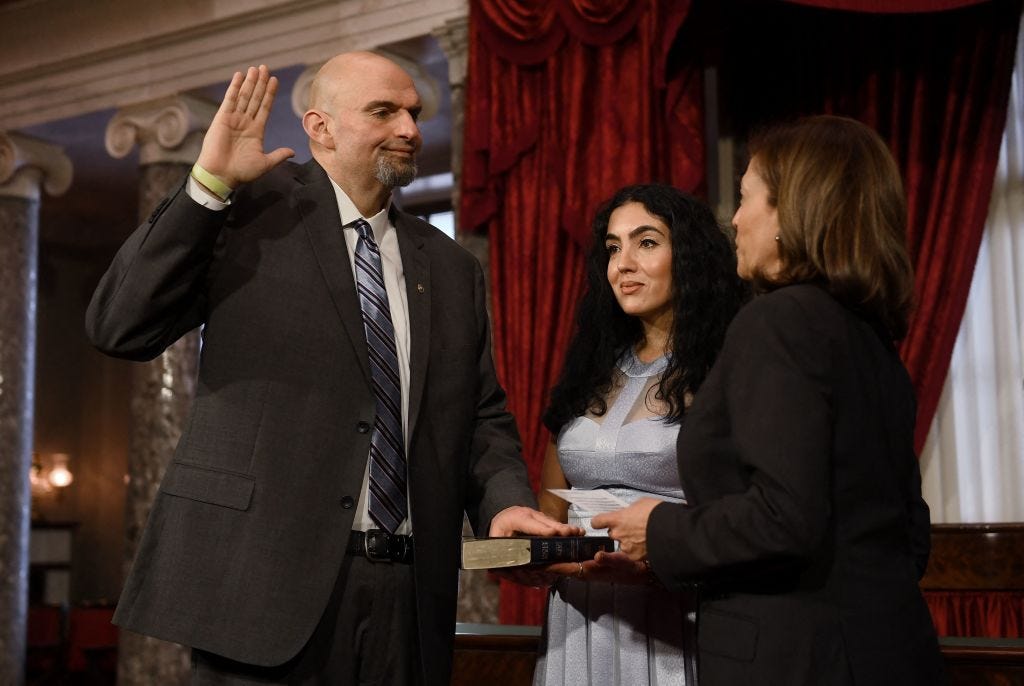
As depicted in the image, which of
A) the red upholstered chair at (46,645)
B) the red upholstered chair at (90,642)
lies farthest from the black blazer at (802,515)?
the red upholstered chair at (46,645)

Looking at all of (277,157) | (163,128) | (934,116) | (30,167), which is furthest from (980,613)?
(30,167)

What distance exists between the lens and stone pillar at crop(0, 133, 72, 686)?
26.1 ft

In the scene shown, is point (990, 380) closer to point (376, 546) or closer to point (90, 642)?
point (376, 546)

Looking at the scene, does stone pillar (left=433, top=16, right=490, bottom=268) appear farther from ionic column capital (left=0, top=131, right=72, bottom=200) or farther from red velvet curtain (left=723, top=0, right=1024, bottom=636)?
ionic column capital (left=0, top=131, right=72, bottom=200)

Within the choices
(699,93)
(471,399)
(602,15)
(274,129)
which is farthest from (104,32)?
(471,399)

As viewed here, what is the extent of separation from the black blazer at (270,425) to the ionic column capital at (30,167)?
21.7ft

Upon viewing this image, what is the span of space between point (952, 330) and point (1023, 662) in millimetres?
2430

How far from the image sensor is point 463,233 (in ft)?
18.9

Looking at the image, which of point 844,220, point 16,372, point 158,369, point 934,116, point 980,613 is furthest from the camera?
point 16,372

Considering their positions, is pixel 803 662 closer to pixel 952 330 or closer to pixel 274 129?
pixel 952 330

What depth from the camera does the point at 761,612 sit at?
5.49 feet

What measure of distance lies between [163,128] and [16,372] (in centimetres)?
217

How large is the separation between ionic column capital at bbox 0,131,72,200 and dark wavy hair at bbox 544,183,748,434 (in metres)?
6.53

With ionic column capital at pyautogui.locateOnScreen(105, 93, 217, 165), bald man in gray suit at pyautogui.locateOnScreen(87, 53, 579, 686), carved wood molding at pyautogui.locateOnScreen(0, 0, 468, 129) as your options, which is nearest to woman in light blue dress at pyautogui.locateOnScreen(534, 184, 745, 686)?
bald man in gray suit at pyautogui.locateOnScreen(87, 53, 579, 686)
